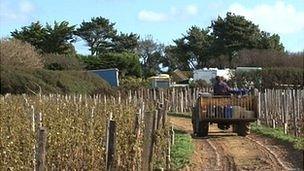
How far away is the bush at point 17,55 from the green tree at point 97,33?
117 feet

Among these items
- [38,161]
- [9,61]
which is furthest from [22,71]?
[38,161]

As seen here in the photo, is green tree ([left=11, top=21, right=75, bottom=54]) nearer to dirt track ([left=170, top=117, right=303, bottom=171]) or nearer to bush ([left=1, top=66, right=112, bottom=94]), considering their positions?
bush ([left=1, top=66, right=112, bottom=94])

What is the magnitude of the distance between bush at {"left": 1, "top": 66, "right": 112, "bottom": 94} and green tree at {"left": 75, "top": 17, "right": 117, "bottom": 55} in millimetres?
43321

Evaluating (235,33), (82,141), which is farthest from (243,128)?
(235,33)

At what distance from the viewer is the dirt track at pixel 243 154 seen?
1507cm

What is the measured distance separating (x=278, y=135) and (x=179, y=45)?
64.9 m

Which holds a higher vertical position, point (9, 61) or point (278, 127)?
point (9, 61)

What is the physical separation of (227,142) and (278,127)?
15.6 feet

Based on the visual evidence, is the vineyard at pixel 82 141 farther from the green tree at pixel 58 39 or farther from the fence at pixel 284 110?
the green tree at pixel 58 39

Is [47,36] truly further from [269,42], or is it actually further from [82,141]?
[82,141]

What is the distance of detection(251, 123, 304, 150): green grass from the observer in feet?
60.0

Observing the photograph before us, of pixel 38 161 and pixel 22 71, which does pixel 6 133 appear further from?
pixel 22 71

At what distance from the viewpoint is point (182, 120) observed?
32.6 metres

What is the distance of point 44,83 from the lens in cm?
Answer: 3672
